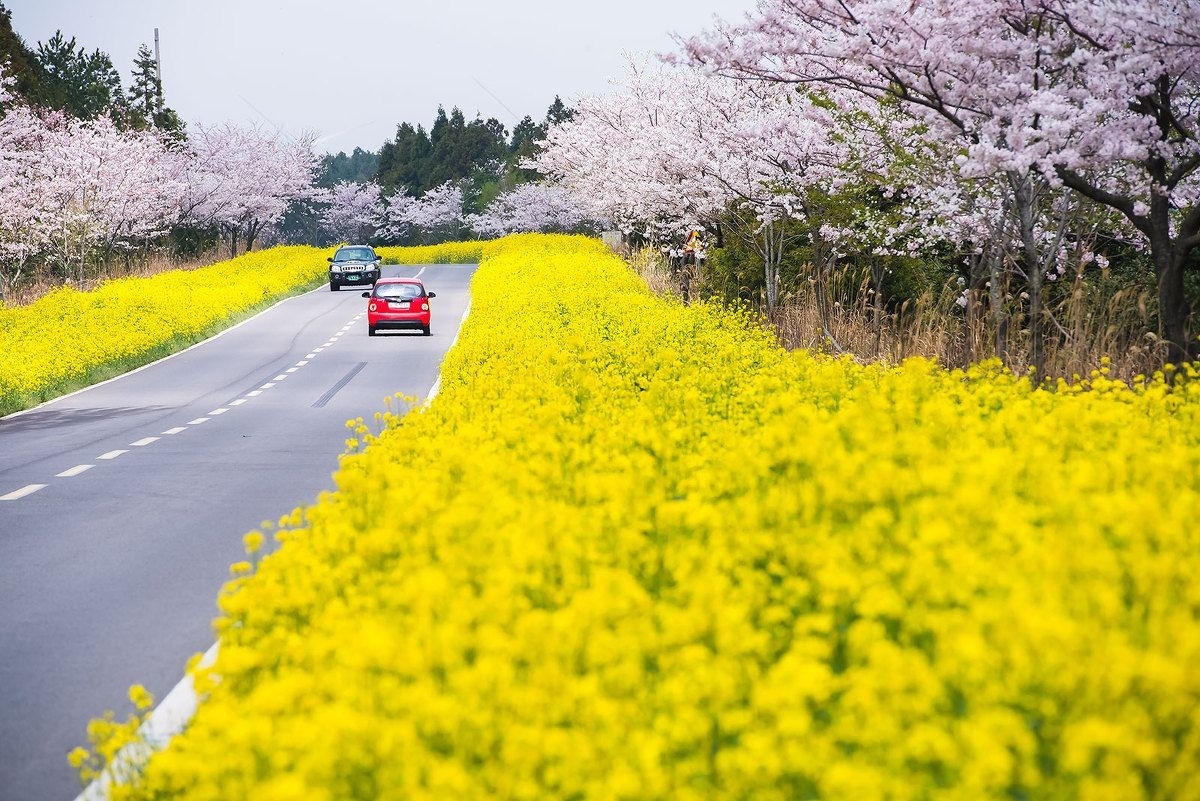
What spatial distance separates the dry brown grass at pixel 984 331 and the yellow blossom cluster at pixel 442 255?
58.1 m

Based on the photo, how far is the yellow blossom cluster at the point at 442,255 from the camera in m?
81.3

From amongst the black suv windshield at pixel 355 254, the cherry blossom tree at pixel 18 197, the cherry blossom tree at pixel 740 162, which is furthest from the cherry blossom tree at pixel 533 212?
the cherry blossom tree at pixel 740 162

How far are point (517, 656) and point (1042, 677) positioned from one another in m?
1.41

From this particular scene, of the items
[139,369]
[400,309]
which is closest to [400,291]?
[400,309]

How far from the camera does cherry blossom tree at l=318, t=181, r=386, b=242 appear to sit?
371 ft

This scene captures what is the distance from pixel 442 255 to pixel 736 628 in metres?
80.1

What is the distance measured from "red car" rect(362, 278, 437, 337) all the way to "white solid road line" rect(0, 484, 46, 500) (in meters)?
21.4

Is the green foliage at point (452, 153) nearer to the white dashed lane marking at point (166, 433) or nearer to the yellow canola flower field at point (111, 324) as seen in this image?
the yellow canola flower field at point (111, 324)

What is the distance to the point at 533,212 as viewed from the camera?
297 feet

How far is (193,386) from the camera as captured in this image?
950 inches

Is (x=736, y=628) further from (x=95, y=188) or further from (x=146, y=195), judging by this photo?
(x=146, y=195)

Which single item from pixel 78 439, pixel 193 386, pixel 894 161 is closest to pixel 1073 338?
pixel 894 161

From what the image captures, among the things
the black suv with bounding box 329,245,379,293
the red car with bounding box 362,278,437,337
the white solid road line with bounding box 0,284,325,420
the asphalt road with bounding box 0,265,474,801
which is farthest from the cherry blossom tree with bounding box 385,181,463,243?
the asphalt road with bounding box 0,265,474,801

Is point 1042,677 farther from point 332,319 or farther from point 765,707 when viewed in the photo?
point 332,319
